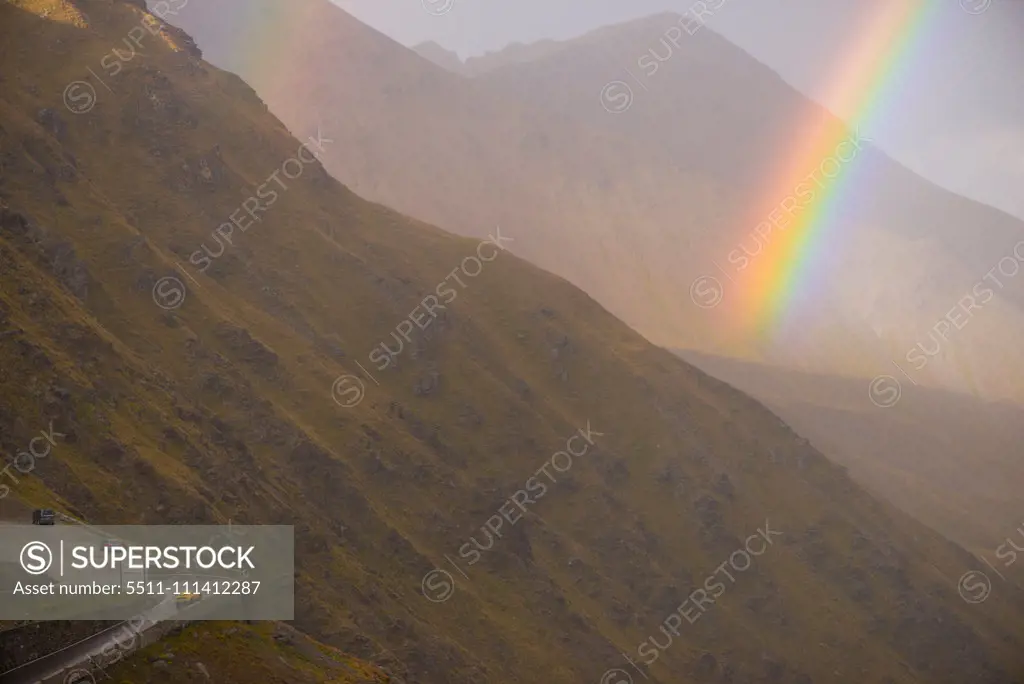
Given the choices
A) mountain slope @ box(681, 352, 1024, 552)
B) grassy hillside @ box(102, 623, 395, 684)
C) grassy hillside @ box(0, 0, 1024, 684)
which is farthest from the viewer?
mountain slope @ box(681, 352, 1024, 552)

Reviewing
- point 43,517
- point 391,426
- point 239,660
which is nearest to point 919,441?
point 391,426

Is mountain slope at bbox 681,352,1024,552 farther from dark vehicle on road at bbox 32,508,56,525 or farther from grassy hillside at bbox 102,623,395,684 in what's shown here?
dark vehicle on road at bbox 32,508,56,525

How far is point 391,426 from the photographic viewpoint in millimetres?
75250

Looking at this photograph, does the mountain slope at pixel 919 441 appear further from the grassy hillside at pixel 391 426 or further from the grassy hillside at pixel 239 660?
the grassy hillside at pixel 239 660

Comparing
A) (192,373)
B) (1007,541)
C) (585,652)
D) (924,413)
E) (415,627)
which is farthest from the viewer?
(924,413)

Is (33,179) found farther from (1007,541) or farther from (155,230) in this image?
(1007,541)

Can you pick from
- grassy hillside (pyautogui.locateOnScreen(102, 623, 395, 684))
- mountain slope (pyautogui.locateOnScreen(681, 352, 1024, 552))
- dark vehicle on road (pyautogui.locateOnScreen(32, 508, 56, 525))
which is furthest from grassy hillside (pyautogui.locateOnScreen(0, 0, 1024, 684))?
mountain slope (pyautogui.locateOnScreen(681, 352, 1024, 552))

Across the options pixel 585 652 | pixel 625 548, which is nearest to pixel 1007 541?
pixel 625 548

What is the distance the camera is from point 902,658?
85875 mm

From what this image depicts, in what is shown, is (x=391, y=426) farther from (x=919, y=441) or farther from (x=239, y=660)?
(x=919, y=441)

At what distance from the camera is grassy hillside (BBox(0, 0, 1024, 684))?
185 feet

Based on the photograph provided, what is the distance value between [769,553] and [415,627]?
41.6 meters

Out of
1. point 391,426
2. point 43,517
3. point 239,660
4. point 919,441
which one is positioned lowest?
point 43,517

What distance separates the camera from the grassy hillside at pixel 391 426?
185ft
